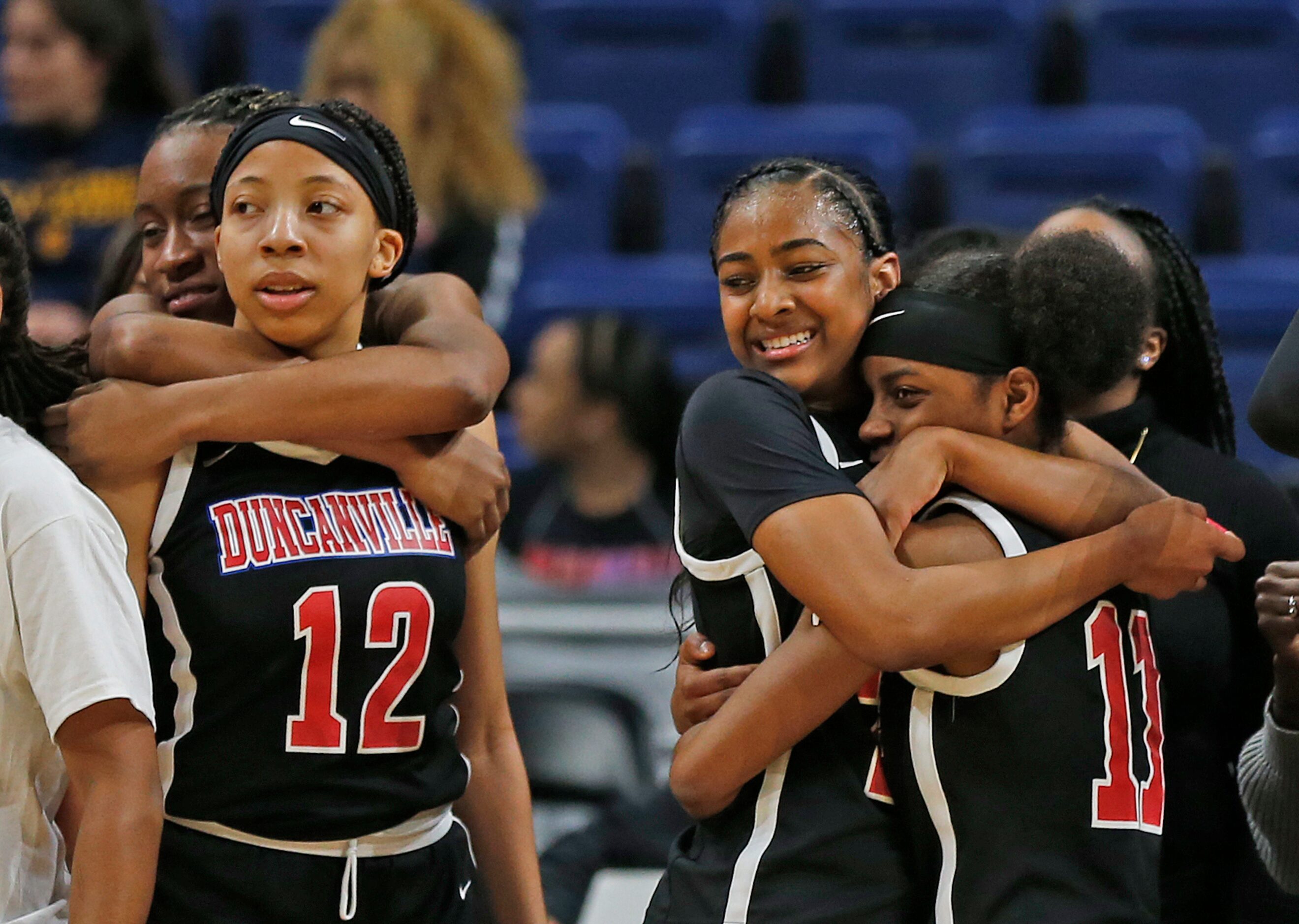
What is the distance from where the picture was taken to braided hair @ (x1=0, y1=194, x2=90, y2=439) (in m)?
1.80

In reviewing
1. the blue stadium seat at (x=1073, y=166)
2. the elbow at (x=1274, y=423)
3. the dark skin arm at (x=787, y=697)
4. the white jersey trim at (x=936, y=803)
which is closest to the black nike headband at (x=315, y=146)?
the dark skin arm at (x=787, y=697)

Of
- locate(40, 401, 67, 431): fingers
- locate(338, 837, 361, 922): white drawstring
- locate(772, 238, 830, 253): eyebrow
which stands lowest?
locate(338, 837, 361, 922): white drawstring

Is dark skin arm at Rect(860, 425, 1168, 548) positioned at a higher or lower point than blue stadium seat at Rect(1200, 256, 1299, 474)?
higher

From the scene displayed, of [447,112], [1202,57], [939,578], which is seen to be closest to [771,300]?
[939,578]

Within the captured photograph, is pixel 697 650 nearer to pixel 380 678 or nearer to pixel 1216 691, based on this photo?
pixel 380 678

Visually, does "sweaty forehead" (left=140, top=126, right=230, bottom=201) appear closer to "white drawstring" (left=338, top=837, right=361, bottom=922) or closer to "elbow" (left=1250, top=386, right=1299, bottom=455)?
"white drawstring" (left=338, top=837, right=361, bottom=922)

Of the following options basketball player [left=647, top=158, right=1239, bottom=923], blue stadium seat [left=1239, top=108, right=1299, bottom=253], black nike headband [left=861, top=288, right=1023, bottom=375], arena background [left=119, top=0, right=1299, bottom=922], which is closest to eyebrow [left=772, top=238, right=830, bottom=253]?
basketball player [left=647, top=158, right=1239, bottom=923]

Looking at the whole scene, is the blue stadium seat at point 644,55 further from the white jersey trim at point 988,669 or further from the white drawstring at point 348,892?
the white drawstring at point 348,892

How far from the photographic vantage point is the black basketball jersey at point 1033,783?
1.70 metres

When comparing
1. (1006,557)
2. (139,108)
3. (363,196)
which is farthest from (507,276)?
(1006,557)

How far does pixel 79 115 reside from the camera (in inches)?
185

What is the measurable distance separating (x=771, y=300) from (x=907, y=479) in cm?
29

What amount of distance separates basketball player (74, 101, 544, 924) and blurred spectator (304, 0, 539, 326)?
267 cm

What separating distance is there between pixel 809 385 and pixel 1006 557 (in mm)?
330
